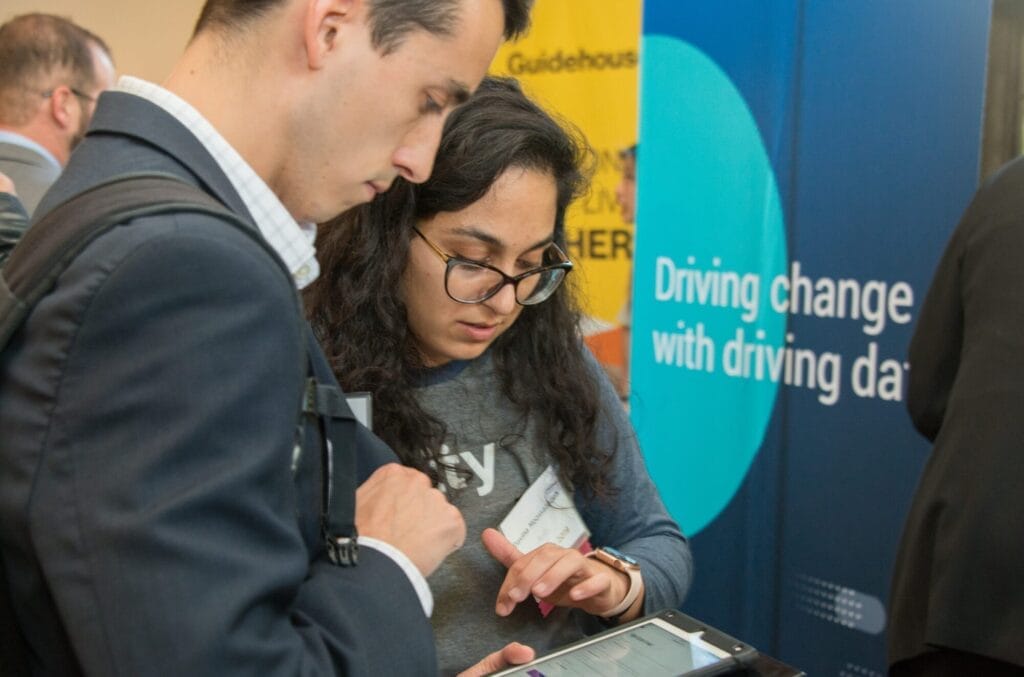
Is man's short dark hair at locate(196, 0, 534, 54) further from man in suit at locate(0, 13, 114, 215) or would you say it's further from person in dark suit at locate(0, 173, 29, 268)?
man in suit at locate(0, 13, 114, 215)

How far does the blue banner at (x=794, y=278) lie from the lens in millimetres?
2562

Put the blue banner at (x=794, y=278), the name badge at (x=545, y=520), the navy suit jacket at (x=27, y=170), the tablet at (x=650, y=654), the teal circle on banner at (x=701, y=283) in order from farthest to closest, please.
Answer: the navy suit jacket at (x=27, y=170) < the teal circle on banner at (x=701, y=283) < the blue banner at (x=794, y=278) < the name badge at (x=545, y=520) < the tablet at (x=650, y=654)

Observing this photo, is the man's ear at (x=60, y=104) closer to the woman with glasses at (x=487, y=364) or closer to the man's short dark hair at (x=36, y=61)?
the man's short dark hair at (x=36, y=61)

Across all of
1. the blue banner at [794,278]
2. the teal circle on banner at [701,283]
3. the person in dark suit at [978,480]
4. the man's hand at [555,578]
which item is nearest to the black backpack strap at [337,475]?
the man's hand at [555,578]

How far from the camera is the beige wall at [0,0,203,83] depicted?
5.99 metres

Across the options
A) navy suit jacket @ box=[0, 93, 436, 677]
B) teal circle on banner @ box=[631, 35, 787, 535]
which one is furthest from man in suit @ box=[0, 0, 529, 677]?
teal circle on banner @ box=[631, 35, 787, 535]

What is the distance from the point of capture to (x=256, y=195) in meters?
0.92

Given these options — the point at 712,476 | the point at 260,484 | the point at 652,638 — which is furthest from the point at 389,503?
the point at 712,476

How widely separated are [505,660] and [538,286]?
2.11 ft

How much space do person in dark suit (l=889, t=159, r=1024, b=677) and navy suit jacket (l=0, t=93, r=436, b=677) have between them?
1.35 m

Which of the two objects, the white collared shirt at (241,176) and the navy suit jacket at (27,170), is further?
the navy suit jacket at (27,170)

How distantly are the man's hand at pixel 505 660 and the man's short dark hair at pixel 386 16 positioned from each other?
0.68m

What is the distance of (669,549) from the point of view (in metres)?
1.71

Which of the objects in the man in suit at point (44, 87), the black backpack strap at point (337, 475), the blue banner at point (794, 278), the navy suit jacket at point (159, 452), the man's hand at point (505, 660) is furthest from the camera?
the man in suit at point (44, 87)
